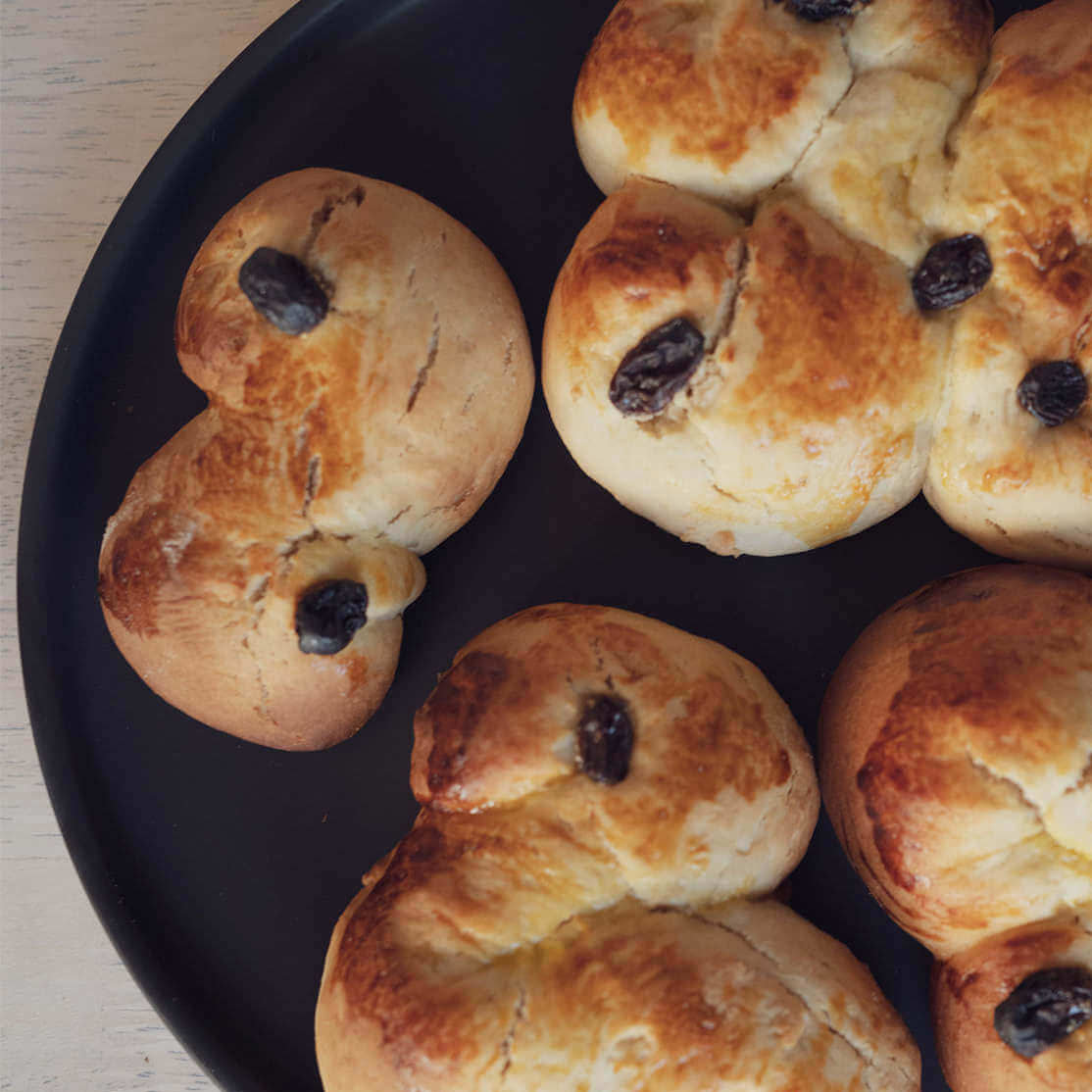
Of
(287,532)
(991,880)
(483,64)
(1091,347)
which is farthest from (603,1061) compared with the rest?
(483,64)

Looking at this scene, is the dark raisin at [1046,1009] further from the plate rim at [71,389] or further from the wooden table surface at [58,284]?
the wooden table surface at [58,284]

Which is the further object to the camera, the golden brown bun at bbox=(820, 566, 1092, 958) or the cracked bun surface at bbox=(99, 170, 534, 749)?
the cracked bun surface at bbox=(99, 170, 534, 749)

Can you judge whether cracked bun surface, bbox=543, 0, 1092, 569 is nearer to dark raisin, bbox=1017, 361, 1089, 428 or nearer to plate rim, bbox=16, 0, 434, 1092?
dark raisin, bbox=1017, 361, 1089, 428

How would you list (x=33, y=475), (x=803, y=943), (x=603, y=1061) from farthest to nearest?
1. (x=33, y=475)
2. (x=803, y=943)
3. (x=603, y=1061)

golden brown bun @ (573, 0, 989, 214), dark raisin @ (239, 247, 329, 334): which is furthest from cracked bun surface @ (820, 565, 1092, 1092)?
dark raisin @ (239, 247, 329, 334)

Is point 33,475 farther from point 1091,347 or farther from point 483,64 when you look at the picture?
point 1091,347
